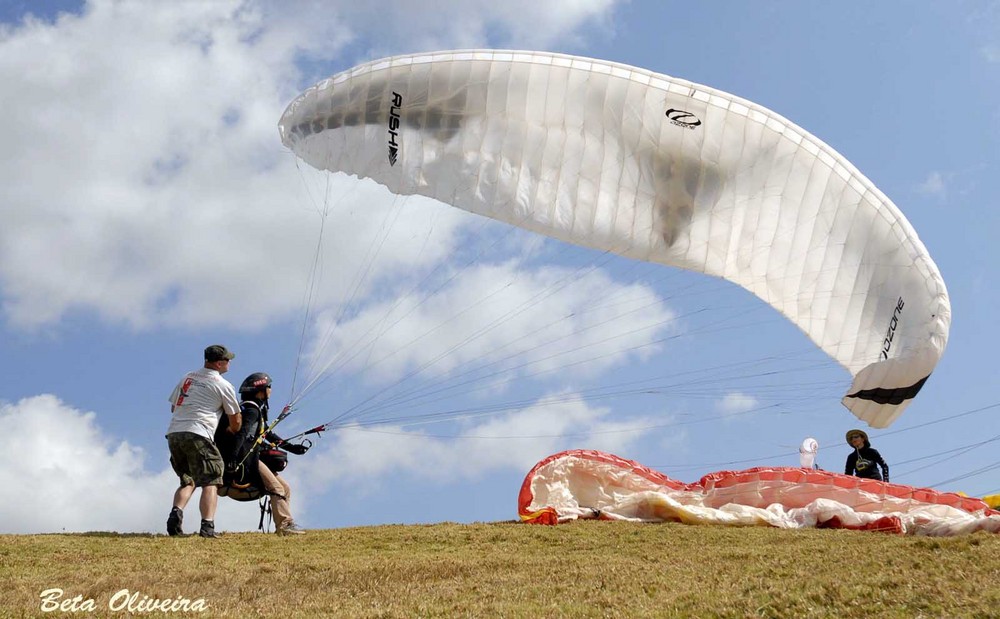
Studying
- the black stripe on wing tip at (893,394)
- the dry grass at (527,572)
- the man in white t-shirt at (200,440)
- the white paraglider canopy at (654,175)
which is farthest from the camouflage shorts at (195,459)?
the black stripe on wing tip at (893,394)

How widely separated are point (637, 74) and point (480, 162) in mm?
2051

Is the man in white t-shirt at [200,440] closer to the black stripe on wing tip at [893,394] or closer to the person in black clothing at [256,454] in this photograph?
the person in black clothing at [256,454]

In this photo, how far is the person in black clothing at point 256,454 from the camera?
8.75 metres

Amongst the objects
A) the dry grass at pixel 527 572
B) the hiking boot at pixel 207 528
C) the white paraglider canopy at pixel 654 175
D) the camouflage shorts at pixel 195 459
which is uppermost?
the white paraglider canopy at pixel 654 175

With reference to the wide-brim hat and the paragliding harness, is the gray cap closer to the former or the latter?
the paragliding harness

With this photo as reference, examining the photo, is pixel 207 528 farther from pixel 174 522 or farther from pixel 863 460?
pixel 863 460

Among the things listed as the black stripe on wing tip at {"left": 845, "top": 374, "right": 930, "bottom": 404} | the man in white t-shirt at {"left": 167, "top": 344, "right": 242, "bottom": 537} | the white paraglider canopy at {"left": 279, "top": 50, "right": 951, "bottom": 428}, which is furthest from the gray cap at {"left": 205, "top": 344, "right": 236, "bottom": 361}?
the black stripe on wing tip at {"left": 845, "top": 374, "right": 930, "bottom": 404}

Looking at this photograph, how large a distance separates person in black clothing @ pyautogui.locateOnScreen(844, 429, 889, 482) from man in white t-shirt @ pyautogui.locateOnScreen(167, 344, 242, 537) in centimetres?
720

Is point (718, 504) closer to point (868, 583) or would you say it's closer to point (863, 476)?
point (863, 476)

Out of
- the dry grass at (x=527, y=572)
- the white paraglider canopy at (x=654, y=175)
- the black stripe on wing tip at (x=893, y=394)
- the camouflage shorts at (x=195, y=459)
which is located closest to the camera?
the dry grass at (x=527, y=572)

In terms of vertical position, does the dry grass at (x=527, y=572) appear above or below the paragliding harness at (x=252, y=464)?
below

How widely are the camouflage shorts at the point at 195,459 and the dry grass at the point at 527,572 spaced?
56cm

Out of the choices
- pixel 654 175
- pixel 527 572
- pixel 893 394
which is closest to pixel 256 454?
pixel 527 572

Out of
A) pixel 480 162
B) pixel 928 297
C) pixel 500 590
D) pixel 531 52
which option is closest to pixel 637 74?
pixel 531 52
